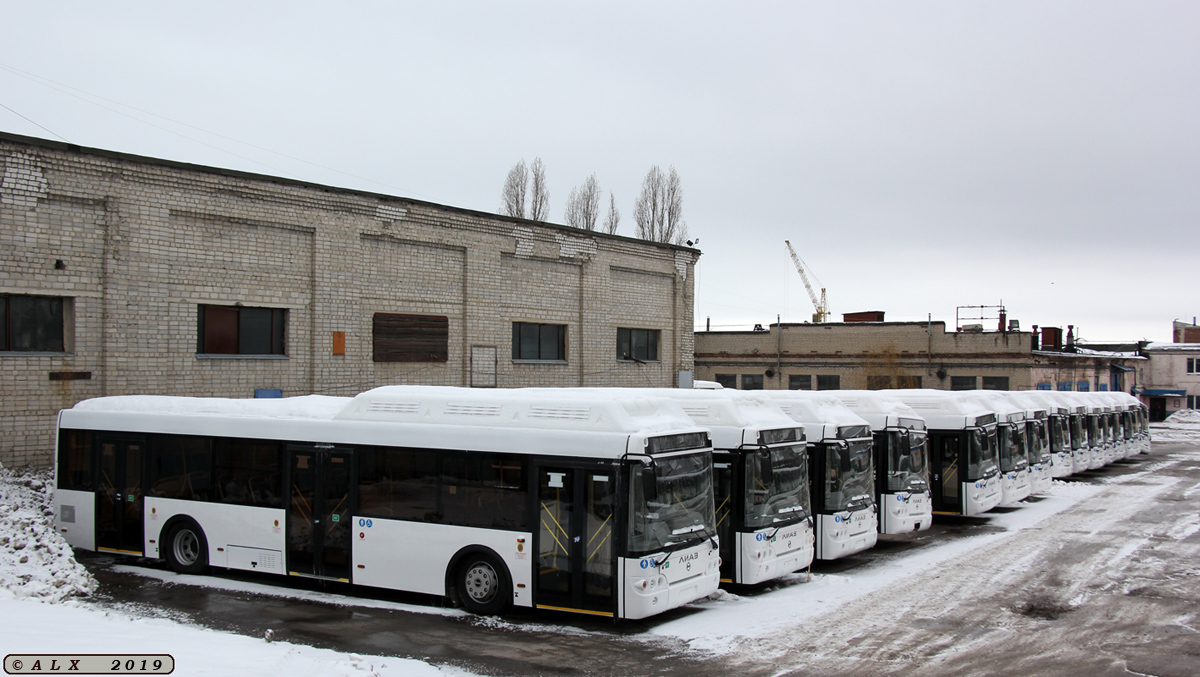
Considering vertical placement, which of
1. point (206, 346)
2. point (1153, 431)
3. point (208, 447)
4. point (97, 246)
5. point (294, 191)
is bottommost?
point (1153, 431)

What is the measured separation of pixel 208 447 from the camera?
13781mm

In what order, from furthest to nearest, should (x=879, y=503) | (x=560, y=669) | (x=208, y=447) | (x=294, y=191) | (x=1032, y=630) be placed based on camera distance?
(x=294, y=191)
(x=879, y=503)
(x=208, y=447)
(x=1032, y=630)
(x=560, y=669)

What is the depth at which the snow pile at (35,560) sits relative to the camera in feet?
38.2

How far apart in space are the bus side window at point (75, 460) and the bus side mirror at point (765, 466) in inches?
440

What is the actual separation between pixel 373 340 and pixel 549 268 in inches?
294

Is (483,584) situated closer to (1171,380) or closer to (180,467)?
(180,467)

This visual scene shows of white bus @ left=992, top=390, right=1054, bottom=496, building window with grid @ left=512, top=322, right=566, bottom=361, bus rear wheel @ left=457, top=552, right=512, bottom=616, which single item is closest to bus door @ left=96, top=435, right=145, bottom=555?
bus rear wheel @ left=457, top=552, right=512, bottom=616

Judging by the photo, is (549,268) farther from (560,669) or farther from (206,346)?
(560,669)

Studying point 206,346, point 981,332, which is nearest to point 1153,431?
point 981,332

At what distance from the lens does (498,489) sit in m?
11.4

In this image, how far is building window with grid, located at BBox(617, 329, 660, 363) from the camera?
32.8 metres

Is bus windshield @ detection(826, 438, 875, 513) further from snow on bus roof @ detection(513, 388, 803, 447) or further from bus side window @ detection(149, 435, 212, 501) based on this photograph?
bus side window @ detection(149, 435, 212, 501)

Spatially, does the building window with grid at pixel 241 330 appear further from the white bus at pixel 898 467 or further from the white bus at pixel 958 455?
the white bus at pixel 958 455

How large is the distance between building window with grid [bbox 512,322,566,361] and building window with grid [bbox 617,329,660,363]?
3012mm
